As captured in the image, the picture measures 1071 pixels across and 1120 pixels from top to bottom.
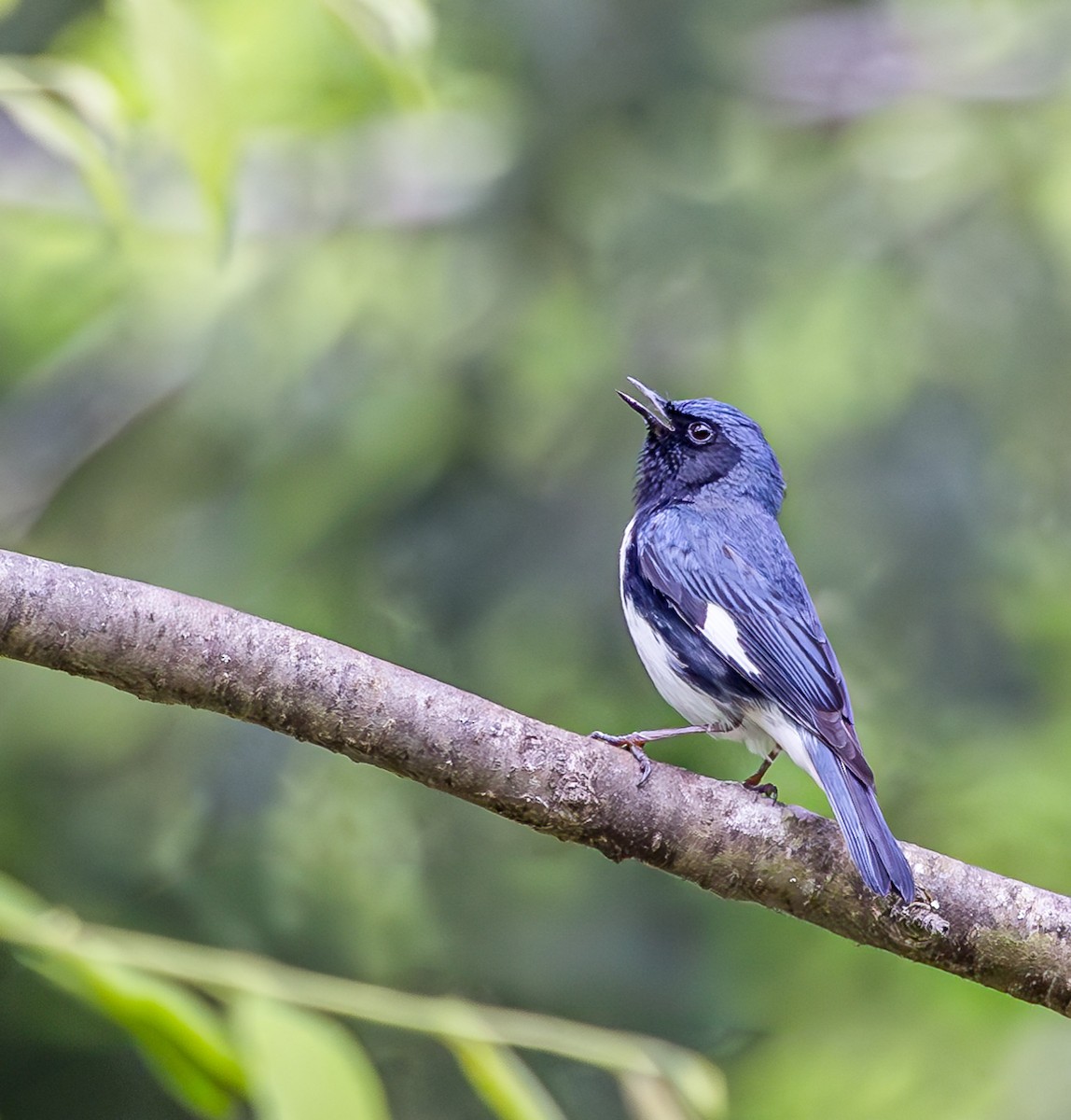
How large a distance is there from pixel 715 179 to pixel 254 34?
1.47 meters

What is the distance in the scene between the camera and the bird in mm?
2816

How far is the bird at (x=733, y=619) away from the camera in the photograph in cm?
282

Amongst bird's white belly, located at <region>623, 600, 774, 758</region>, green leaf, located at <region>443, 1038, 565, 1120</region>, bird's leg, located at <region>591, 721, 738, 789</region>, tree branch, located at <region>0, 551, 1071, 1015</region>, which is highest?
bird's white belly, located at <region>623, 600, 774, 758</region>

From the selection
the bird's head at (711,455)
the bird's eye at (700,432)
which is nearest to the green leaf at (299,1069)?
the bird's head at (711,455)

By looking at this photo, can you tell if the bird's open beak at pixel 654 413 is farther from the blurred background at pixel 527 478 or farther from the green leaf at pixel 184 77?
the green leaf at pixel 184 77

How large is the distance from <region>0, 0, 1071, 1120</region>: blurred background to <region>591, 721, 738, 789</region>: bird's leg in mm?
610

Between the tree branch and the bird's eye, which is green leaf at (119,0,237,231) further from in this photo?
the bird's eye

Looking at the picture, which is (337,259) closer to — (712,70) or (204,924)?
(712,70)

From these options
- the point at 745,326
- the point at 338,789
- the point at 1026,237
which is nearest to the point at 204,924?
the point at 338,789

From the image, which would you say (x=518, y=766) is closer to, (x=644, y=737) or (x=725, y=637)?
(x=644, y=737)

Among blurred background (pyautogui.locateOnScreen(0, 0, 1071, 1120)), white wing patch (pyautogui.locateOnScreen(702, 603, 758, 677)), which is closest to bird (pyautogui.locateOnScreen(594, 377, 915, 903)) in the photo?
white wing patch (pyautogui.locateOnScreen(702, 603, 758, 677))

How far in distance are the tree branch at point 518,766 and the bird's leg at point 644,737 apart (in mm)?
22

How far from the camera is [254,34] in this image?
14.2ft

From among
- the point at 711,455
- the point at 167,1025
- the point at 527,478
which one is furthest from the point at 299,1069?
the point at 527,478
